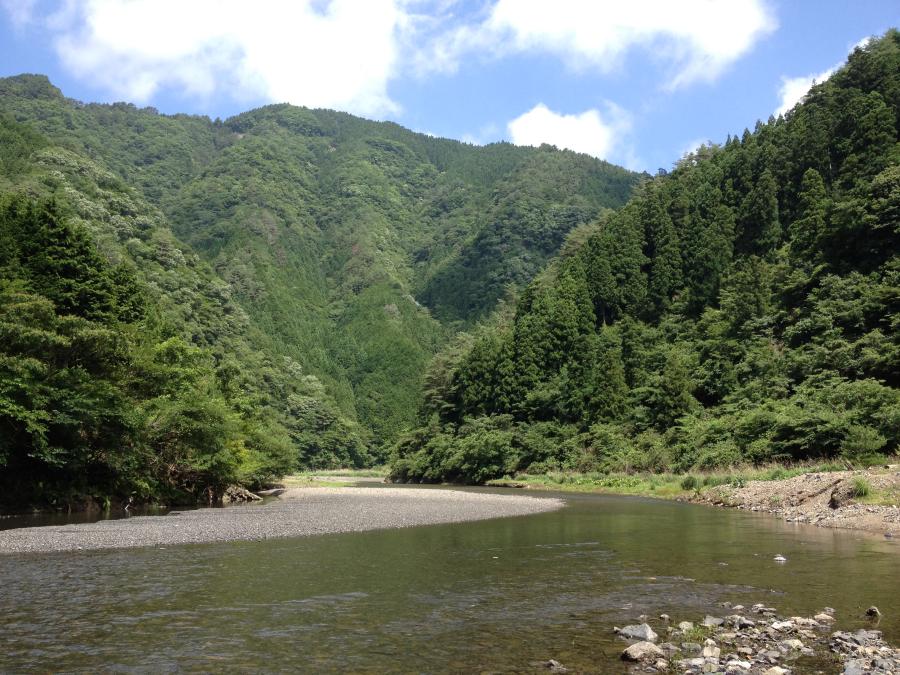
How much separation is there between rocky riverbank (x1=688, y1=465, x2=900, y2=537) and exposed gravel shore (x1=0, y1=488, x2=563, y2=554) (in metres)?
11.5

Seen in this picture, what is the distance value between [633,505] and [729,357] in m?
36.6

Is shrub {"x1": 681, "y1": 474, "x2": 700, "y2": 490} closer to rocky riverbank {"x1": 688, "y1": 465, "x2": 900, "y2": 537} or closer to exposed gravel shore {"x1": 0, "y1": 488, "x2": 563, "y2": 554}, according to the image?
rocky riverbank {"x1": 688, "y1": 465, "x2": 900, "y2": 537}

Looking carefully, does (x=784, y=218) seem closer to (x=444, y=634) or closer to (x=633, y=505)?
Answer: (x=633, y=505)

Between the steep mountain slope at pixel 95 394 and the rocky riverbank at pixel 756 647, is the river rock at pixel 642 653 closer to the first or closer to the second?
the rocky riverbank at pixel 756 647

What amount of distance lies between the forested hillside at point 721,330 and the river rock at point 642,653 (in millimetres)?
33102

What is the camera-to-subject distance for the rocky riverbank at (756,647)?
31.2 ft

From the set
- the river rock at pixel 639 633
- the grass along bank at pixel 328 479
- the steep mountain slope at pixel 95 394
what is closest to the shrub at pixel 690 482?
the steep mountain slope at pixel 95 394

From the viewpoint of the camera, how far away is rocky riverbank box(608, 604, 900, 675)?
9.51 meters

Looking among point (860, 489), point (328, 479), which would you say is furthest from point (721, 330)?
point (328, 479)

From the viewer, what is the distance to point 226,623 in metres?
12.1

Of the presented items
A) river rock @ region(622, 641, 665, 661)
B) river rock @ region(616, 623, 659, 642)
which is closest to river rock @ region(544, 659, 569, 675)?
river rock @ region(622, 641, 665, 661)

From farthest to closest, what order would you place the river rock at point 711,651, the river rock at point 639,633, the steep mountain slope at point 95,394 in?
the steep mountain slope at point 95,394 → the river rock at point 639,633 → the river rock at point 711,651

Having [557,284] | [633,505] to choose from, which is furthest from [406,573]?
[557,284]

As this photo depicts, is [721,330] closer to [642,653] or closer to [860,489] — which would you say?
[860,489]
